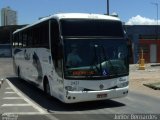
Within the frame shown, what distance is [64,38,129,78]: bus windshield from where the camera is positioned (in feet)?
46.0

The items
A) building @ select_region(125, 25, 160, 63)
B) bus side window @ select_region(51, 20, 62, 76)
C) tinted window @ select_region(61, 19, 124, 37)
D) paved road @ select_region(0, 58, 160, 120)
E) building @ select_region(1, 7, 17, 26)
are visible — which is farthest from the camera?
building @ select_region(1, 7, 17, 26)

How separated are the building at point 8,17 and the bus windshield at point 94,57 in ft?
301

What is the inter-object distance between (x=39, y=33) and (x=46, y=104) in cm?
362

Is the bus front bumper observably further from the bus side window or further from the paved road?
the bus side window

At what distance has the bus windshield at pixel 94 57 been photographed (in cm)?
1402

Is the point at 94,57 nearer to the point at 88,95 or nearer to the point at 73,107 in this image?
the point at 88,95

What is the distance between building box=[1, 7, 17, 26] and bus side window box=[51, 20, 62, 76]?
90.7 meters

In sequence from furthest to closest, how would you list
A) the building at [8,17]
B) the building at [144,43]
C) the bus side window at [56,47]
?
the building at [8,17] → the building at [144,43] → the bus side window at [56,47]

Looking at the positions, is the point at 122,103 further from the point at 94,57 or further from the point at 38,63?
the point at 38,63

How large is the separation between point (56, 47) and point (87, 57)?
1.21m

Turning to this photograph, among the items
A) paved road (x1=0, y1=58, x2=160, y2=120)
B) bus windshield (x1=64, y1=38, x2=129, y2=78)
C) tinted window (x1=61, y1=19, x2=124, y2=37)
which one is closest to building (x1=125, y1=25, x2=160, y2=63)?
paved road (x1=0, y1=58, x2=160, y2=120)

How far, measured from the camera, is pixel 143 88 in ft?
70.0

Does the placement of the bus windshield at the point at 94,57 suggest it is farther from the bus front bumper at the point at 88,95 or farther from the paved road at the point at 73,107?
the paved road at the point at 73,107

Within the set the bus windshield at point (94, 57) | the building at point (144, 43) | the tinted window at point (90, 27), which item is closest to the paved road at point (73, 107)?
the bus windshield at point (94, 57)
